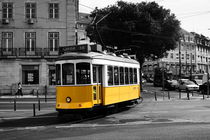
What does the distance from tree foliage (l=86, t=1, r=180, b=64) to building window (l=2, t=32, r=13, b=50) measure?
992 centimetres

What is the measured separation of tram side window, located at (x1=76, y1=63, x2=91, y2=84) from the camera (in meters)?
12.4

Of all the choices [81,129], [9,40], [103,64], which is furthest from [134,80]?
[9,40]

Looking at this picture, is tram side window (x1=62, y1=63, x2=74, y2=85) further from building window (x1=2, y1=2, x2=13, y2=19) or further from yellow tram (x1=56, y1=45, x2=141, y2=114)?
building window (x1=2, y1=2, x2=13, y2=19)

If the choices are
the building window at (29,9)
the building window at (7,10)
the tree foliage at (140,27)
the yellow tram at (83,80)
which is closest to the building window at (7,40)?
the building window at (7,10)

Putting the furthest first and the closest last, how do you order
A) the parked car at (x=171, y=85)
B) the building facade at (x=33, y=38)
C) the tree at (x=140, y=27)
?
the parked car at (x=171, y=85) → the tree at (x=140, y=27) → the building facade at (x=33, y=38)

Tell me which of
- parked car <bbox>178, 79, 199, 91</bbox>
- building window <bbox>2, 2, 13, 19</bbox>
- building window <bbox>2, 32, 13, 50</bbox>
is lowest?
parked car <bbox>178, 79, 199, 91</bbox>

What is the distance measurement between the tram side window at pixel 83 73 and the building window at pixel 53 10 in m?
22.4

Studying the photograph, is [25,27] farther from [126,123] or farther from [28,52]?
[126,123]

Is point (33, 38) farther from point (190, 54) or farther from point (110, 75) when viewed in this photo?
point (190, 54)

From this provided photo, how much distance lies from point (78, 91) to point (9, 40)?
23.7 metres

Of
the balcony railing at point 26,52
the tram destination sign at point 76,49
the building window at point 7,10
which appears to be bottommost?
the tram destination sign at point 76,49

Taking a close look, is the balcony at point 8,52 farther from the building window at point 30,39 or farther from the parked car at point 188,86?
the parked car at point 188,86

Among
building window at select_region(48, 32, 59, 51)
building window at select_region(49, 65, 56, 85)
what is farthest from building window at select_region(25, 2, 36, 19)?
building window at select_region(49, 65, 56, 85)

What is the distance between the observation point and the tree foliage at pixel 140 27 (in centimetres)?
3441
